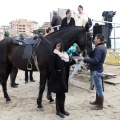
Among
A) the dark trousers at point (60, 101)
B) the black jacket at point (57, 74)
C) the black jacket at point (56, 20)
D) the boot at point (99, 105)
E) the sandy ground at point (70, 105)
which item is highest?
the black jacket at point (56, 20)

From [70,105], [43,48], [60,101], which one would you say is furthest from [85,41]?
[70,105]

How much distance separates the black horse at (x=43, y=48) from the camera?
180 inches

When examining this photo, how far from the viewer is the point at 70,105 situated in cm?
500

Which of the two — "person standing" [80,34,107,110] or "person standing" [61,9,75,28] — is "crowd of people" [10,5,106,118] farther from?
"person standing" [61,9,75,28]

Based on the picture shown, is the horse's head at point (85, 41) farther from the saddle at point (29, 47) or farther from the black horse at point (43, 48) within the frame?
the saddle at point (29, 47)

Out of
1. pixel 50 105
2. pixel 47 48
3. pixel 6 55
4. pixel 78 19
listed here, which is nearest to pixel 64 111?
pixel 50 105

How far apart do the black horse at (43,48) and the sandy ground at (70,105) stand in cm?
32

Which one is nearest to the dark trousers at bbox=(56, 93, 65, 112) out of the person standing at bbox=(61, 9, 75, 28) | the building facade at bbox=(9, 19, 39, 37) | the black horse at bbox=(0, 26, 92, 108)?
the black horse at bbox=(0, 26, 92, 108)

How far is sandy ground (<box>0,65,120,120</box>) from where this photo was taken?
14.1 feet

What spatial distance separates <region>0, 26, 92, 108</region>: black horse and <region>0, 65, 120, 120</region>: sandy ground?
0.32 m

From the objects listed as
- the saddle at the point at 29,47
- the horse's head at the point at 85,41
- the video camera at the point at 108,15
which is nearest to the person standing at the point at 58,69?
the horse's head at the point at 85,41

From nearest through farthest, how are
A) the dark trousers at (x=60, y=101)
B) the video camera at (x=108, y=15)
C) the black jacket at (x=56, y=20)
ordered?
the dark trousers at (x=60, y=101), the black jacket at (x=56, y=20), the video camera at (x=108, y=15)

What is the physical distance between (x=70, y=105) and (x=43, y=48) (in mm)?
1583

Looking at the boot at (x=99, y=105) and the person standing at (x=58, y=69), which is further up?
the person standing at (x=58, y=69)
